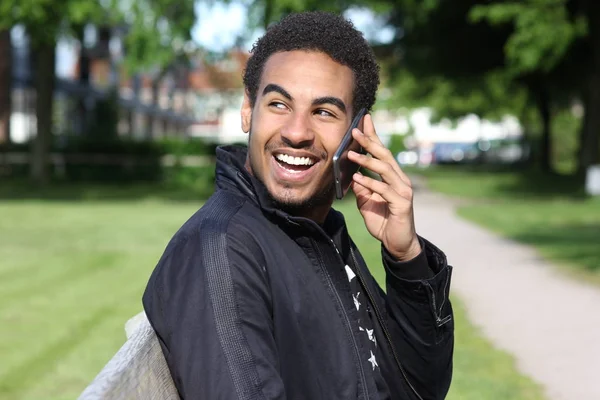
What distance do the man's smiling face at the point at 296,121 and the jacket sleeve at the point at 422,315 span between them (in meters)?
0.34

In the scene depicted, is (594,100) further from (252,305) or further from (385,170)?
(252,305)

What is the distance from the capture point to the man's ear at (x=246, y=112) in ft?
8.55

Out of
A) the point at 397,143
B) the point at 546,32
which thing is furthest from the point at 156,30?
the point at 397,143

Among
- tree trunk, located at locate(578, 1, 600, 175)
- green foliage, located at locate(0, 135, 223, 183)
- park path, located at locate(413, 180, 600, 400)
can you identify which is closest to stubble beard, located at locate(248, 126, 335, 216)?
park path, located at locate(413, 180, 600, 400)

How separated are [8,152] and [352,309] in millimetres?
34639

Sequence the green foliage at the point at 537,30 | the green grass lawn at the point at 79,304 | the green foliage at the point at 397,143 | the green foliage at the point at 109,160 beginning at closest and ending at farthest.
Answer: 1. the green grass lawn at the point at 79,304
2. the green foliage at the point at 537,30
3. the green foliage at the point at 397,143
4. the green foliage at the point at 109,160

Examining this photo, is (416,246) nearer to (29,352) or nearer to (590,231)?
(29,352)

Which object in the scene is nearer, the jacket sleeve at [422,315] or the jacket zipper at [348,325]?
the jacket zipper at [348,325]

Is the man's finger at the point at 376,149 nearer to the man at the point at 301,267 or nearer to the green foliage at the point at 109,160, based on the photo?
the man at the point at 301,267

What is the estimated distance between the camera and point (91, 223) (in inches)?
745

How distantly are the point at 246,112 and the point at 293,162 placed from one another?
0.30 meters

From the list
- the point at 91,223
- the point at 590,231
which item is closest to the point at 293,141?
A: the point at 590,231

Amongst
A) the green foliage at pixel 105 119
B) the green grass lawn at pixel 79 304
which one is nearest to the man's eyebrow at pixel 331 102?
the green grass lawn at pixel 79 304

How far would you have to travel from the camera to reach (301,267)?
2271 millimetres
